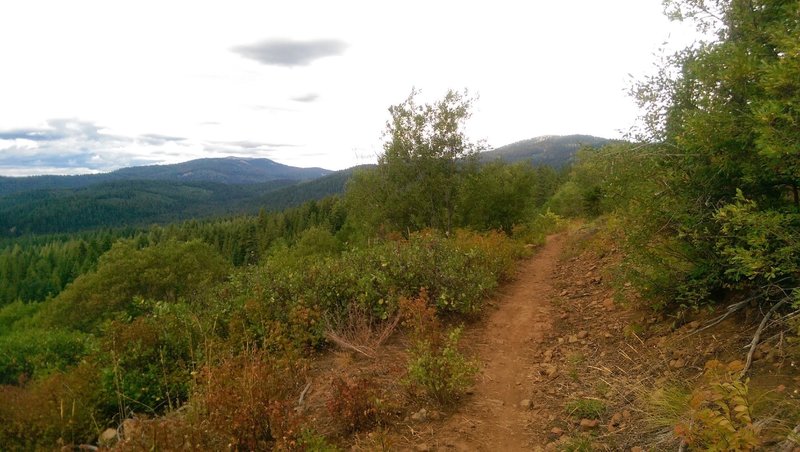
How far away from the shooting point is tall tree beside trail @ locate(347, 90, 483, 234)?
1769cm

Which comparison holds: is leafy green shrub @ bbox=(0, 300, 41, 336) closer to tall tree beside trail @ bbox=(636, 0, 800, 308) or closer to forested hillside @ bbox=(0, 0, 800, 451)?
forested hillside @ bbox=(0, 0, 800, 451)

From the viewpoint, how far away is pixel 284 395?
14.9 feet

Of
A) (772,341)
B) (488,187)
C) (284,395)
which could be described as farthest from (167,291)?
(772,341)

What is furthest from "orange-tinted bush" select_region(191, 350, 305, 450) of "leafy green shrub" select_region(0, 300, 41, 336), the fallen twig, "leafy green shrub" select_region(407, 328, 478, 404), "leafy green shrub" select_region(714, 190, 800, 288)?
"leafy green shrub" select_region(0, 300, 41, 336)

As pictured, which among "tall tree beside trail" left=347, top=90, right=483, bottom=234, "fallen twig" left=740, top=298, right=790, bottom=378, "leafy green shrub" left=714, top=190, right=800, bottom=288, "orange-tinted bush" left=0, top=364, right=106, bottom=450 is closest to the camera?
"leafy green shrub" left=714, top=190, right=800, bottom=288

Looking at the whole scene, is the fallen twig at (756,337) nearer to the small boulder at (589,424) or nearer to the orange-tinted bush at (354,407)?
the small boulder at (589,424)

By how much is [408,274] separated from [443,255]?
4.05ft

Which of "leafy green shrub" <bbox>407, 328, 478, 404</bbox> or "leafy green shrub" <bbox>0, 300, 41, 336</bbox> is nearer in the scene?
"leafy green shrub" <bbox>407, 328, 478, 404</bbox>

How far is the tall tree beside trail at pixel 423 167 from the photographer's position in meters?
17.7

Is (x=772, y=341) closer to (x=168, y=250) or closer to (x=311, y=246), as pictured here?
(x=168, y=250)

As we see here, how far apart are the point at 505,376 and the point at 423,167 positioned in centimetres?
1343

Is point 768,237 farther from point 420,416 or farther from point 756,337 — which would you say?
point 420,416

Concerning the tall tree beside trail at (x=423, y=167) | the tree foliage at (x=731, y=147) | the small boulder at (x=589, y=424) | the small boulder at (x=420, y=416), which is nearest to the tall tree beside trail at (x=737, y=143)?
the tree foliage at (x=731, y=147)

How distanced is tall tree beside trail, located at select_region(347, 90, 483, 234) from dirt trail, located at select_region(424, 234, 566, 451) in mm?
9029
